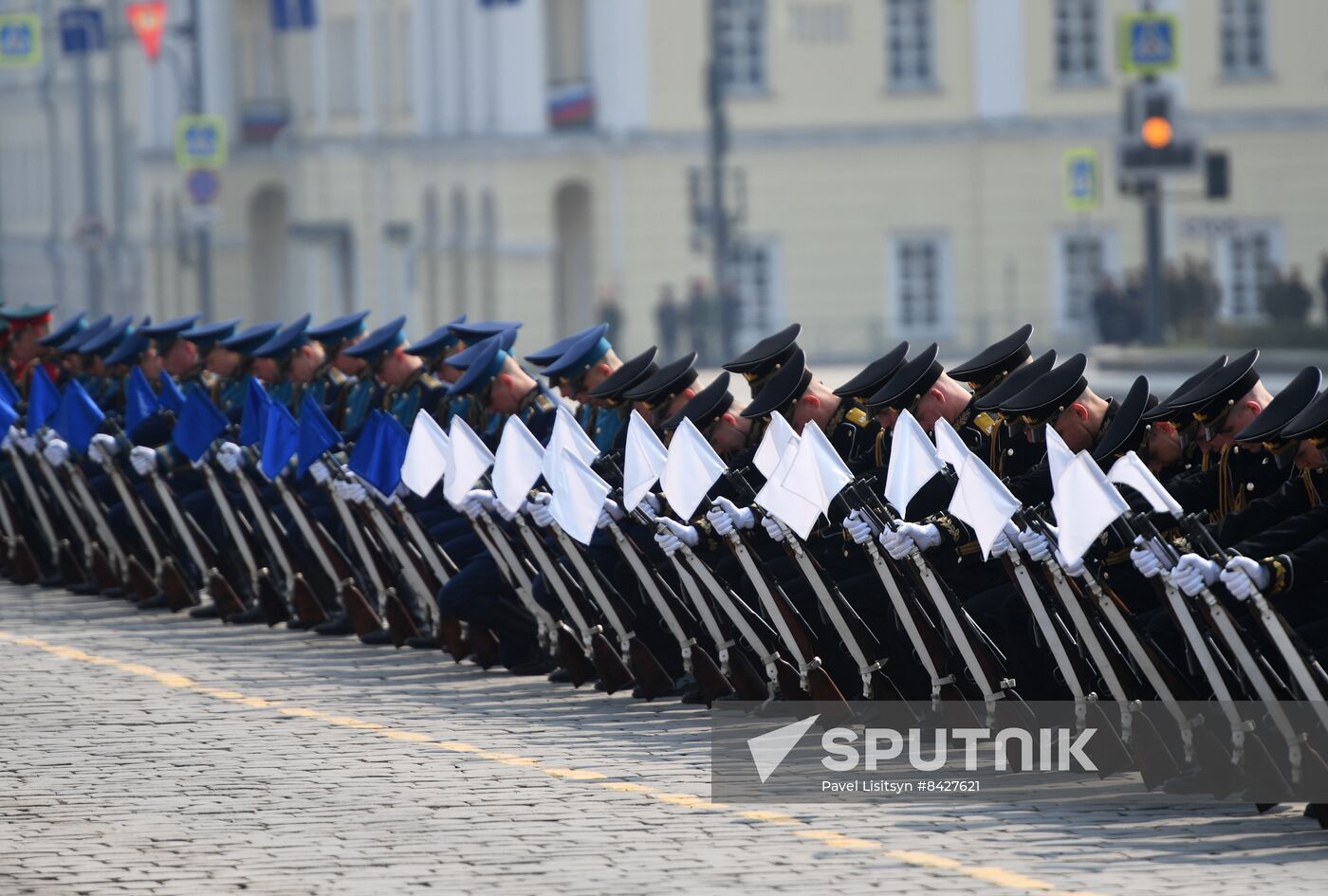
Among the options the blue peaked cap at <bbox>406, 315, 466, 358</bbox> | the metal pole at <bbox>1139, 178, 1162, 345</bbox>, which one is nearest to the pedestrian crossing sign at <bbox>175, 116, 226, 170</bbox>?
the metal pole at <bbox>1139, 178, 1162, 345</bbox>

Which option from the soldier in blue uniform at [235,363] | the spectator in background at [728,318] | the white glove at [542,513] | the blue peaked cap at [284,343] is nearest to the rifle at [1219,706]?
the white glove at [542,513]

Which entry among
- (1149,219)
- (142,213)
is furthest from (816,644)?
(142,213)

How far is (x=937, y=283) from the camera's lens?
166ft

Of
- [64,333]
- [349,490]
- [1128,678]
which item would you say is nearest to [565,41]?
[64,333]

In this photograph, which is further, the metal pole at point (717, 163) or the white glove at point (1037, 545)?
the metal pole at point (717, 163)

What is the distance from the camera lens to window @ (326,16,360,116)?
188 feet

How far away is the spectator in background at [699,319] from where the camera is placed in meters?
45.3

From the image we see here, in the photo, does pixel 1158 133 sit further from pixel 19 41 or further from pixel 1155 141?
pixel 19 41

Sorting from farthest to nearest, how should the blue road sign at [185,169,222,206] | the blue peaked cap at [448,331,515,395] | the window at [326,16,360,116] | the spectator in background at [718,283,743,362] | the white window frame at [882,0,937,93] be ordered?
the window at [326,16,360,116]
the white window frame at [882,0,937,93]
the spectator in background at [718,283,743,362]
the blue road sign at [185,169,222,206]
the blue peaked cap at [448,331,515,395]

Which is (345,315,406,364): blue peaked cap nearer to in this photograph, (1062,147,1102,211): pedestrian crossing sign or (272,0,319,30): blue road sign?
(1062,147,1102,211): pedestrian crossing sign

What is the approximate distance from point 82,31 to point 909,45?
14355 millimetres

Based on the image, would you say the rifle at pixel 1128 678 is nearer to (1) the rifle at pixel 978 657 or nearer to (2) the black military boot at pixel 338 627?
(1) the rifle at pixel 978 657

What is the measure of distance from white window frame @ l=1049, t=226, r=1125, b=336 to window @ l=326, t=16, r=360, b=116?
49.9 ft

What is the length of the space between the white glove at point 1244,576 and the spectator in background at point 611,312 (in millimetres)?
35865
